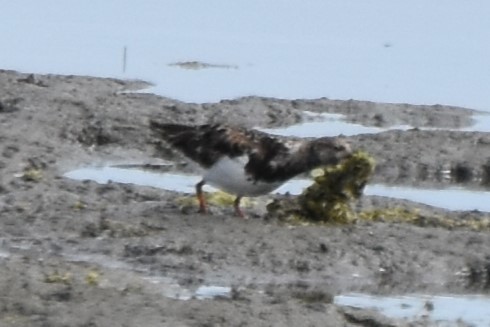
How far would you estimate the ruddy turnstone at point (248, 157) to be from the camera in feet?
41.4

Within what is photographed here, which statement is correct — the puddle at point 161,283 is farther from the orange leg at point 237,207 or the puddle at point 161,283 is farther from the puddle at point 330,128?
the puddle at point 330,128

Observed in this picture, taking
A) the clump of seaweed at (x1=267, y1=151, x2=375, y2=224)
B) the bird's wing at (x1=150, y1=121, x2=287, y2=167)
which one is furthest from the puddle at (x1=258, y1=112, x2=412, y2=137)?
the clump of seaweed at (x1=267, y1=151, x2=375, y2=224)

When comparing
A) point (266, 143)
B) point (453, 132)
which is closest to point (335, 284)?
point (266, 143)

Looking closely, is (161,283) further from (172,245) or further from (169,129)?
(169,129)

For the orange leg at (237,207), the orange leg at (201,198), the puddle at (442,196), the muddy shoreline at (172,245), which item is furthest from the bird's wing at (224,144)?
the puddle at (442,196)

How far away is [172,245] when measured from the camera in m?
11.7

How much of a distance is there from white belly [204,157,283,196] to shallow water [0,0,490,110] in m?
5.97

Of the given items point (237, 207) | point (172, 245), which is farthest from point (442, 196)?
point (172, 245)

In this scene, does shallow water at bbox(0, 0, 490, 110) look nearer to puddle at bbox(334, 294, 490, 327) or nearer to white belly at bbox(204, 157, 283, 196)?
white belly at bbox(204, 157, 283, 196)

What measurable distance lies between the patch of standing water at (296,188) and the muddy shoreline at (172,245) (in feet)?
0.81

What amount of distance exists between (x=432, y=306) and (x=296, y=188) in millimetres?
3841

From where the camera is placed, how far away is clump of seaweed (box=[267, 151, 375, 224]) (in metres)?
12.7

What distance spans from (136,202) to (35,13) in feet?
38.5

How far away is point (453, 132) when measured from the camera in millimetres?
17312
